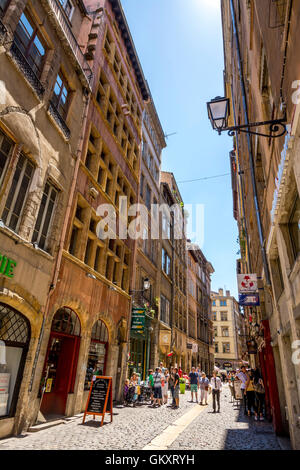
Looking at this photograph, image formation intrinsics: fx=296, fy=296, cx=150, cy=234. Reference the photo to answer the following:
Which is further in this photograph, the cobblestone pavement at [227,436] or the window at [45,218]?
the window at [45,218]

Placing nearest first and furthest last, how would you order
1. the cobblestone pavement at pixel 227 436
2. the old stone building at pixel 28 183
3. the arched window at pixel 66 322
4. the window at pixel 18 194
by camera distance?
1. the cobblestone pavement at pixel 227 436
2. the old stone building at pixel 28 183
3. the window at pixel 18 194
4. the arched window at pixel 66 322

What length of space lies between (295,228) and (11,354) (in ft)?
24.9

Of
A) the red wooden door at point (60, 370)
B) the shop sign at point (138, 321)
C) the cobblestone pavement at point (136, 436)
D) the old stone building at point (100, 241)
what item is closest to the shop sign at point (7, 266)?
the old stone building at point (100, 241)

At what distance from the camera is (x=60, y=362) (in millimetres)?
10445

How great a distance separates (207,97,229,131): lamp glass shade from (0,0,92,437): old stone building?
5104 millimetres

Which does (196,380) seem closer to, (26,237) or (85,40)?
(26,237)

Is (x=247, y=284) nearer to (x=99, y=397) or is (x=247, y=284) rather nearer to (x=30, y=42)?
(x=99, y=397)

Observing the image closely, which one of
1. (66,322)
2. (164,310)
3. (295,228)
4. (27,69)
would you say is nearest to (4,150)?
(27,69)

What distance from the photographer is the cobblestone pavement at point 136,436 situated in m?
6.55

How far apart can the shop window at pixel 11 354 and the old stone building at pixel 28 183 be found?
0.9 inches

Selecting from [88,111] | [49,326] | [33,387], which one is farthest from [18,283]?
[88,111]

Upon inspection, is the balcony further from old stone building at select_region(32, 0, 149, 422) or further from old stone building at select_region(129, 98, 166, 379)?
old stone building at select_region(129, 98, 166, 379)

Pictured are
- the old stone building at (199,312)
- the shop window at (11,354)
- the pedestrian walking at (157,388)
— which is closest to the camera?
the shop window at (11,354)

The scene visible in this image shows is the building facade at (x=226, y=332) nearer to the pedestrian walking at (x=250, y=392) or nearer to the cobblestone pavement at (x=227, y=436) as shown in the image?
the pedestrian walking at (x=250, y=392)
